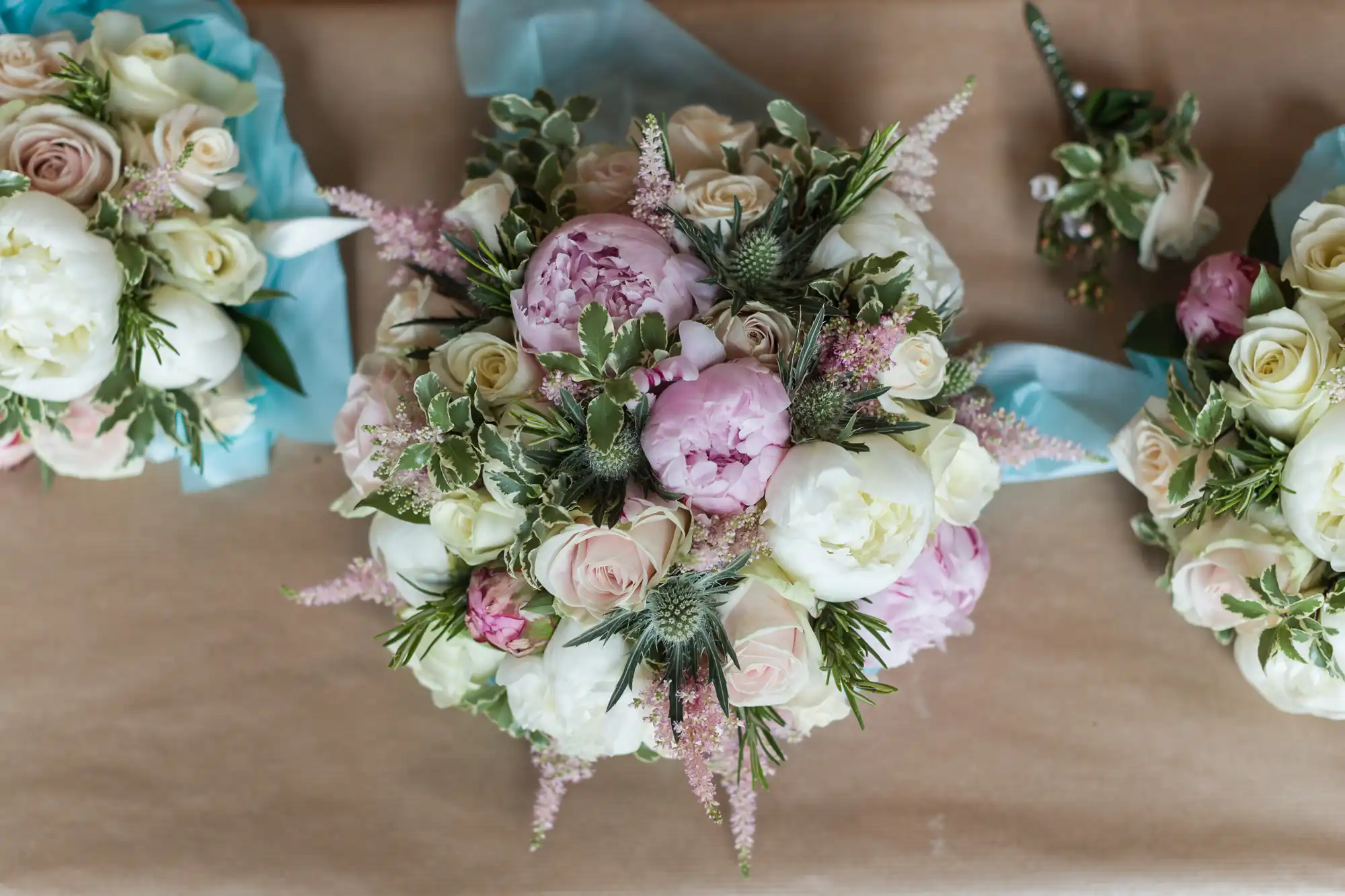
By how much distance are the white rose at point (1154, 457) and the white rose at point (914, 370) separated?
28cm

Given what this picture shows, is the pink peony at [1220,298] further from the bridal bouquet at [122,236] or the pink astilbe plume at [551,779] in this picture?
the bridal bouquet at [122,236]

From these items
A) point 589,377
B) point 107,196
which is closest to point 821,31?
point 589,377

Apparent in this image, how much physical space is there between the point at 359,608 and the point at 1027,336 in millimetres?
821

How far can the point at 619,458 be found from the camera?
0.68m

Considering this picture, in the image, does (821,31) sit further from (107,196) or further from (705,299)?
(107,196)

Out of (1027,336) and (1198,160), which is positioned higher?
(1198,160)

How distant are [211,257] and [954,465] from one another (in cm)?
70

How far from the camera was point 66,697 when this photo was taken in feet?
3.34

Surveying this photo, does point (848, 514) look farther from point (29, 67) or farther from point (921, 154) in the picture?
point (29, 67)

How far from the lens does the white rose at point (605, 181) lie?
809 mm

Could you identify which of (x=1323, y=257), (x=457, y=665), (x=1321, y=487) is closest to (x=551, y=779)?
(x=457, y=665)

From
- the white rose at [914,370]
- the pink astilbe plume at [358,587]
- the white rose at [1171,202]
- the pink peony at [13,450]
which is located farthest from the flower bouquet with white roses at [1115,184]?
the pink peony at [13,450]

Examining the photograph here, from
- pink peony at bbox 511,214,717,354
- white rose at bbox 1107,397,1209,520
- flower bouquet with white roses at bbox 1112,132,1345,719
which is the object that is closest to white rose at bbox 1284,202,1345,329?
flower bouquet with white roses at bbox 1112,132,1345,719

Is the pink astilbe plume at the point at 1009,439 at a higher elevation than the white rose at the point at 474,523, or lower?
higher
